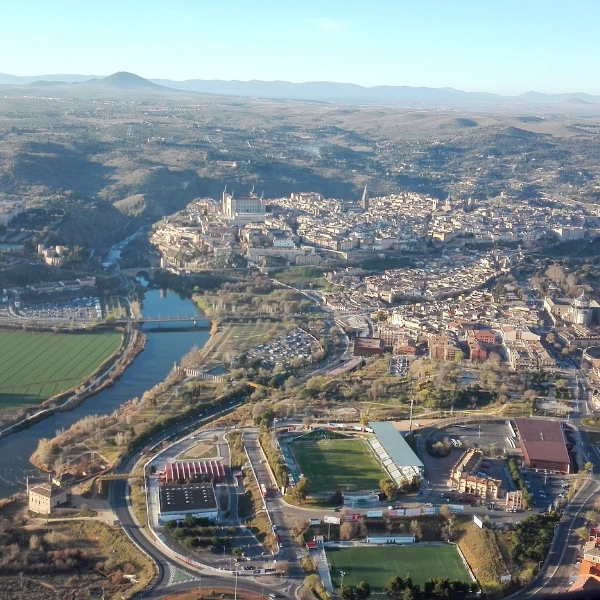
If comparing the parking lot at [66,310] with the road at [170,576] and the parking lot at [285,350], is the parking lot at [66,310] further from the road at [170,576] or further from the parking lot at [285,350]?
the road at [170,576]

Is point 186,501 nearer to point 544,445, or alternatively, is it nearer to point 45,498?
point 45,498

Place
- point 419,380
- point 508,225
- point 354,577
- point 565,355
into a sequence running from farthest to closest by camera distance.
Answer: point 508,225 < point 565,355 < point 419,380 < point 354,577

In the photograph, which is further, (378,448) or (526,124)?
(526,124)

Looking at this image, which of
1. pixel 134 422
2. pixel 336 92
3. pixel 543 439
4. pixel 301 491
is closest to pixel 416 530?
pixel 301 491

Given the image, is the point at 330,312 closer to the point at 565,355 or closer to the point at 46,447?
the point at 565,355

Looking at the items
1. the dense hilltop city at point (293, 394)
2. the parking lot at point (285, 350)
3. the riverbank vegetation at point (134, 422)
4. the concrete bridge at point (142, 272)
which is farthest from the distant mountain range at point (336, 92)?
the riverbank vegetation at point (134, 422)

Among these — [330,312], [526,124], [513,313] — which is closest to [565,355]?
[513,313]
